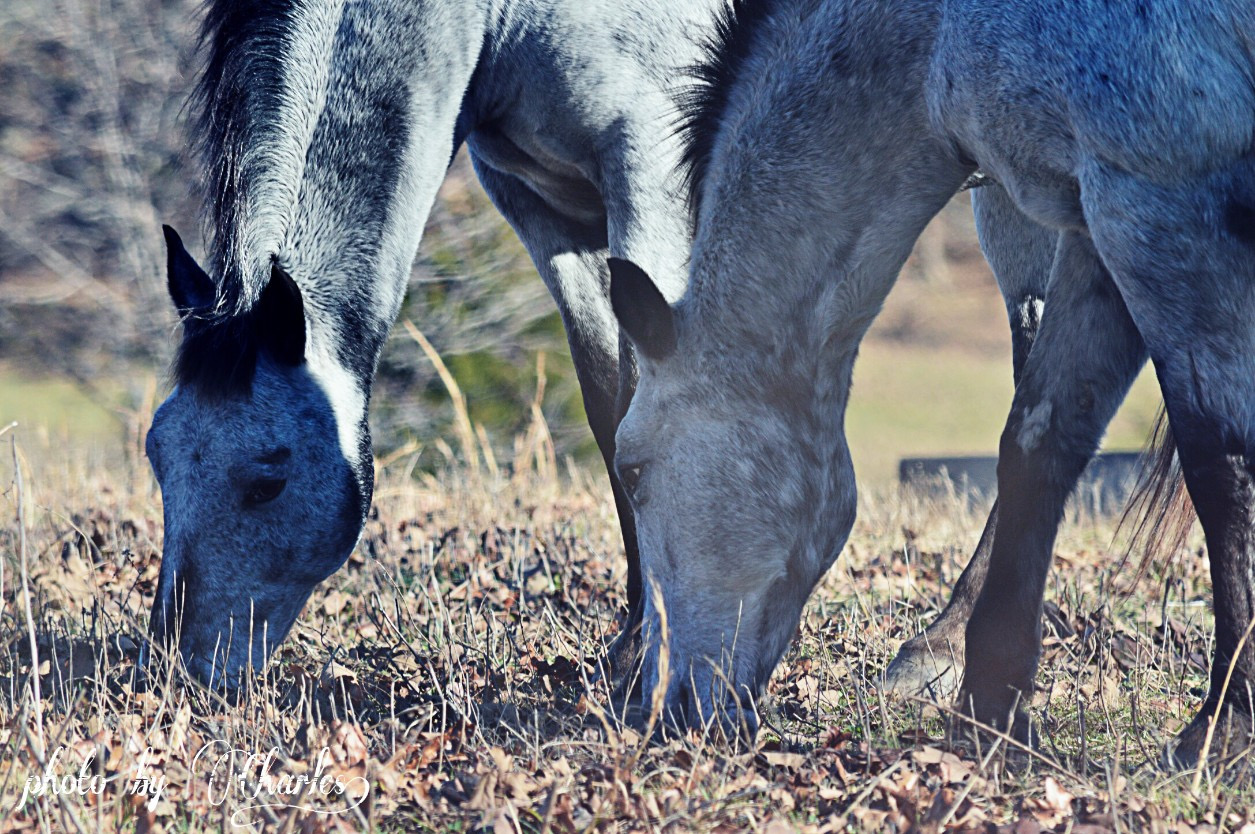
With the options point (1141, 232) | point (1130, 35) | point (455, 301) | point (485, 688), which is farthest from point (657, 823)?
point (455, 301)

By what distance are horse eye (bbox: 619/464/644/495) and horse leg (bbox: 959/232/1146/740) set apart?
0.98 metres

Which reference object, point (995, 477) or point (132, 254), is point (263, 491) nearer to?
point (995, 477)

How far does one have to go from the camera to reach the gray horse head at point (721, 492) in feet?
9.90

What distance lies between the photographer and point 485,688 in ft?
10.9

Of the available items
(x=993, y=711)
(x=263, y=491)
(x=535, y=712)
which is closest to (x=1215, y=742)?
(x=993, y=711)

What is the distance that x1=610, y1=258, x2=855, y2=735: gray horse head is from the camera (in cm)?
302

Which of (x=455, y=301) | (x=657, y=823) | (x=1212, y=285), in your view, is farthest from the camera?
(x=455, y=301)

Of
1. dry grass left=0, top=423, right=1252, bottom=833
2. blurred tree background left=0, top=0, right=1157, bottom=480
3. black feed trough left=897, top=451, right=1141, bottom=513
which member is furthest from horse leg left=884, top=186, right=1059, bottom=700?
blurred tree background left=0, top=0, right=1157, bottom=480

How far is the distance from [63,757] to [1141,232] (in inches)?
102

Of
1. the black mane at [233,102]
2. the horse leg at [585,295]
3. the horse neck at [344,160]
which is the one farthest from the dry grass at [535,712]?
the black mane at [233,102]

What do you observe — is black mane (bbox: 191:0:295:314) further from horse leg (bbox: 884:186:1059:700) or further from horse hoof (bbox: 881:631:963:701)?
horse leg (bbox: 884:186:1059:700)

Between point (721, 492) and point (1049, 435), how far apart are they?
981 millimetres

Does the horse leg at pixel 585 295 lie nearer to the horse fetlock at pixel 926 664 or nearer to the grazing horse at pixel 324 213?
the grazing horse at pixel 324 213

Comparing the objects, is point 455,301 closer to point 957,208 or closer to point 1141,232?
point 1141,232
